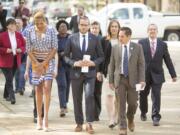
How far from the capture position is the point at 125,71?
9922mm

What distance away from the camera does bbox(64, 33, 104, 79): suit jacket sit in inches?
400

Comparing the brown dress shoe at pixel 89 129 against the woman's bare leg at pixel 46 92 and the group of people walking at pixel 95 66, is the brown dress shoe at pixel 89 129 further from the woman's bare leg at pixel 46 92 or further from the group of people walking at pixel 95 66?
the woman's bare leg at pixel 46 92

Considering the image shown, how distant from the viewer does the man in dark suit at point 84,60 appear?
10.2 metres

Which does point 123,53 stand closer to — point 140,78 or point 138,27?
point 140,78

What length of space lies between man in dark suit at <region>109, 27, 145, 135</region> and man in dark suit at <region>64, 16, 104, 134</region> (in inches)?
13.3

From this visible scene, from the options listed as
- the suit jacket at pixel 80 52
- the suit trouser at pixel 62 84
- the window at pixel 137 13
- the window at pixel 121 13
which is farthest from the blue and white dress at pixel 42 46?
the window at pixel 137 13

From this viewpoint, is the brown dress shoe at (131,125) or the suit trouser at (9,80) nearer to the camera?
the brown dress shoe at (131,125)

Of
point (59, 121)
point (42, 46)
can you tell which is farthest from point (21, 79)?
point (42, 46)

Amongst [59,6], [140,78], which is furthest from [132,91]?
[59,6]

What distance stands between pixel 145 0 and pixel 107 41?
36.3 metres

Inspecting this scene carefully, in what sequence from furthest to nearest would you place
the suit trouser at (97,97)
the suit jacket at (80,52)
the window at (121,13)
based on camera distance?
the window at (121,13) → the suit trouser at (97,97) → the suit jacket at (80,52)

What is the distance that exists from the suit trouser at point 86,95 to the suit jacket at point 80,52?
0.28ft

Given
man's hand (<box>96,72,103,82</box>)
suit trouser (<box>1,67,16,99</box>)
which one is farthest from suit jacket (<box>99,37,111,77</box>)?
suit trouser (<box>1,67,16,99</box>)

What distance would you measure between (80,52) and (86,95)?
2.26 ft
